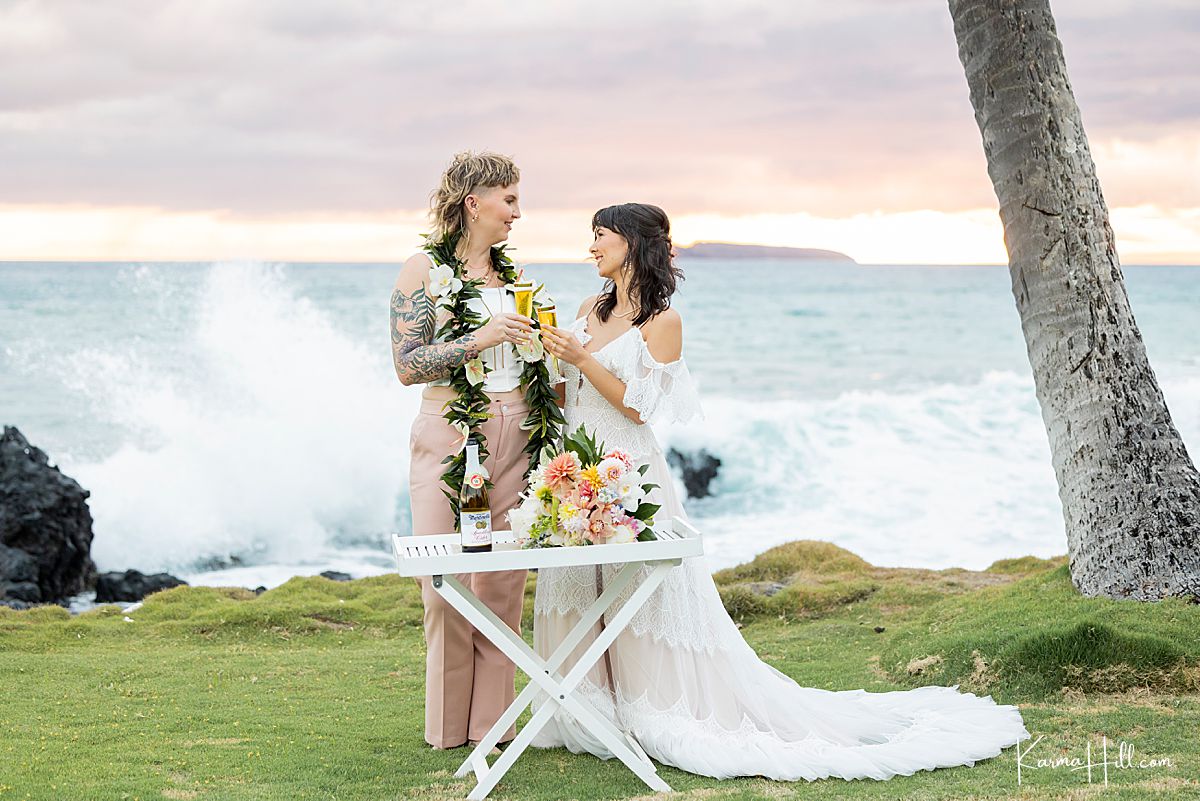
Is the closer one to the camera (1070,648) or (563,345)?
(563,345)

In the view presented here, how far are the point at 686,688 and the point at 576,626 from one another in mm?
595

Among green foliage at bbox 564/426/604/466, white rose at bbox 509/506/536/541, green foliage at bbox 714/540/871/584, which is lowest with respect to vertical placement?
green foliage at bbox 714/540/871/584

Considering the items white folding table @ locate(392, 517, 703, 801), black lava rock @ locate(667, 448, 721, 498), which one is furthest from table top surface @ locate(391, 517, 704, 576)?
black lava rock @ locate(667, 448, 721, 498)

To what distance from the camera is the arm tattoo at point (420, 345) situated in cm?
513

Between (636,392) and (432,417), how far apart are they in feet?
3.08

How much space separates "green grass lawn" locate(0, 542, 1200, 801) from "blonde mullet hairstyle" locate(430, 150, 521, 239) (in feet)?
7.84

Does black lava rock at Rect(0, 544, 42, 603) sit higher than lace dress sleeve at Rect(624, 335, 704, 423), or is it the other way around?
lace dress sleeve at Rect(624, 335, 704, 423)

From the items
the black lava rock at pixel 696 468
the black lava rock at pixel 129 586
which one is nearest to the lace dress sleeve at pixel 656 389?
the black lava rock at pixel 129 586

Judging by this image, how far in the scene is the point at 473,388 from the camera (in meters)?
5.26

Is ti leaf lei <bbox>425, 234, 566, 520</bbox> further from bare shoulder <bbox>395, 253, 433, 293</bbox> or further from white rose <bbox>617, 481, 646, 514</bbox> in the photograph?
white rose <bbox>617, 481, 646, 514</bbox>

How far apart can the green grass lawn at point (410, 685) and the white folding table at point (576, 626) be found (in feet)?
0.50

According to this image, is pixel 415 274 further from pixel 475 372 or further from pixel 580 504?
pixel 580 504

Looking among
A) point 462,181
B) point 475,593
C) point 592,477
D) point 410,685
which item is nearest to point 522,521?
point 592,477

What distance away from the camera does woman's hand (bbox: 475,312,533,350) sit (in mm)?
4926
